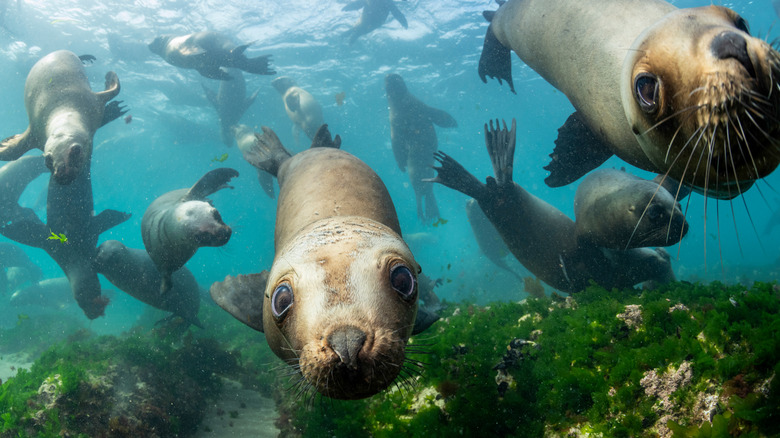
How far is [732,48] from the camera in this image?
4.26 feet

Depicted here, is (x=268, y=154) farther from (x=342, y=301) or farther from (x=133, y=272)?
(x=133, y=272)

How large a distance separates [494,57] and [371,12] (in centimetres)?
1571

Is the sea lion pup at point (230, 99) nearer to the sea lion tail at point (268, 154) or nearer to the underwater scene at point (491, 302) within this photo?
the underwater scene at point (491, 302)

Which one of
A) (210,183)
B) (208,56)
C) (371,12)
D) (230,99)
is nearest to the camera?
(210,183)

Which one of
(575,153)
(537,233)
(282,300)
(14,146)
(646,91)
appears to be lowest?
(14,146)

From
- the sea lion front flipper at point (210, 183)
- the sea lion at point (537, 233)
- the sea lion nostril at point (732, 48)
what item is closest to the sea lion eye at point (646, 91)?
the sea lion nostril at point (732, 48)

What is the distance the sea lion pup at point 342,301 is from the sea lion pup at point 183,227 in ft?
7.83

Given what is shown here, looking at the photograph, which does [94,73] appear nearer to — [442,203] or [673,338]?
[673,338]

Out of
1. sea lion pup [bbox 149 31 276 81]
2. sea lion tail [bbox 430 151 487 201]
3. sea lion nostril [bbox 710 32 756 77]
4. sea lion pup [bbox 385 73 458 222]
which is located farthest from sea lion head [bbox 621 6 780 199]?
sea lion pup [bbox 385 73 458 222]

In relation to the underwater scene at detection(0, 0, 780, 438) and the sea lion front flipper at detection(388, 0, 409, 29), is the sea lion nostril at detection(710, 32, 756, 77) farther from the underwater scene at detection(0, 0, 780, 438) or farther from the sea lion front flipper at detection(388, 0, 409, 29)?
the sea lion front flipper at detection(388, 0, 409, 29)

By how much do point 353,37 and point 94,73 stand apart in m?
16.0

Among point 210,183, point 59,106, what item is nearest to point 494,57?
point 210,183

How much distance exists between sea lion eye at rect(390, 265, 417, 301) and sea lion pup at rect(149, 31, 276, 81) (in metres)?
11.5

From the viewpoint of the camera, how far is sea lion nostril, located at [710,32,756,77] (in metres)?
1.27
